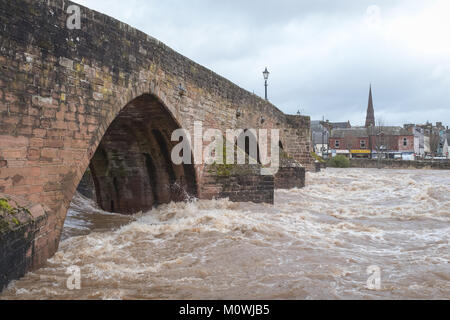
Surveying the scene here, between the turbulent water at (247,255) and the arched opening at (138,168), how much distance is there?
80 cm

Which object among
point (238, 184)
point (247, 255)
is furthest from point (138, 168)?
point (247, 255)

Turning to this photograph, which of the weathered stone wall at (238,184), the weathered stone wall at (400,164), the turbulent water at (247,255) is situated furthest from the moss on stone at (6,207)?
the weathered stone wall at (400,164)

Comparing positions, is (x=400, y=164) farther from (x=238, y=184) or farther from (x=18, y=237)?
(x=18, y=237)

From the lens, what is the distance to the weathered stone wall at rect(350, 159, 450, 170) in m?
37.2

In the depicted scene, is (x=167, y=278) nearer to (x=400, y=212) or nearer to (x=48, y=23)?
(x=48, y=23)

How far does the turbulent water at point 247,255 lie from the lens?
444 centimetres

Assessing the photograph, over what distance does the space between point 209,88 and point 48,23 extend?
21.3ft

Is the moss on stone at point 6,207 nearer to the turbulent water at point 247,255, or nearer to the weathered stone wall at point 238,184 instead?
the turbulent water at point 247,255

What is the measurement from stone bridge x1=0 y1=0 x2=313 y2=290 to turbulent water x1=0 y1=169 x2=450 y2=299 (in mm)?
702

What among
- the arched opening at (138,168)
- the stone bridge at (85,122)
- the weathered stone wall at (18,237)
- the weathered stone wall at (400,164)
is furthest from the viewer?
the weathered stone wall at (400,164)

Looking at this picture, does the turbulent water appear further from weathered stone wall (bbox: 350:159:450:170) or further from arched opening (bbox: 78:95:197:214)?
weathered stone wall (bbox: 350:159:450:170)

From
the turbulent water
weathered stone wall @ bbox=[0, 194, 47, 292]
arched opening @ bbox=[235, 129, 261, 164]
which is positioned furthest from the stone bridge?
arched opening @ bbox=[235, 129, 261, 164]

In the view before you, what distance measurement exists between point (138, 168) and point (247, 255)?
628 cm
